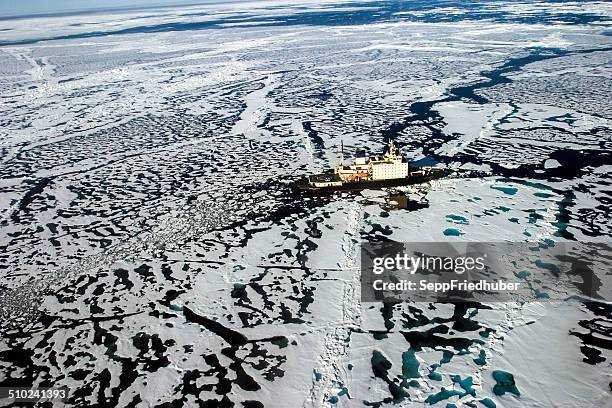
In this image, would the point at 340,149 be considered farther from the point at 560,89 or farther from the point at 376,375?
the point at 560,89

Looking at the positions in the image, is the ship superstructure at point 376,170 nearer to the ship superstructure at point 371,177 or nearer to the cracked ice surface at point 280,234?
the ship superstructure at point 371,177

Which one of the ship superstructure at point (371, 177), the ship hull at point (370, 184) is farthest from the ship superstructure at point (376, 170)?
the ship hull at point (370, 184)

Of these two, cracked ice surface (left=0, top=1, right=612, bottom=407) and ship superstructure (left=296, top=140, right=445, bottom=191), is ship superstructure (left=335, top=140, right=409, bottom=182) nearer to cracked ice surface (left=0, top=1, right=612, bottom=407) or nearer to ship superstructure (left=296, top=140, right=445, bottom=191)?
ship superstructure (left=296, top=140, right=445, bottom=191)

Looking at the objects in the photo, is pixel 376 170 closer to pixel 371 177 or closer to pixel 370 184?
pixel 371 177

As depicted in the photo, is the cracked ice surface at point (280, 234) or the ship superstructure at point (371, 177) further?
the ship superstructure at point (371, 177)

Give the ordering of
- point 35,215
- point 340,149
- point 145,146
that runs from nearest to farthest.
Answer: point 35,215
point 340,149
point 145,146

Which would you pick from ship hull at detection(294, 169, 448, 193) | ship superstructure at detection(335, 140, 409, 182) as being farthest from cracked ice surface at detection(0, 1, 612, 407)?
ship superstructure at detection(335, 140, 409, 182)

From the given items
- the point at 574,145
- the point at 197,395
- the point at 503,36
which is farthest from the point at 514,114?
the point at 503,36
